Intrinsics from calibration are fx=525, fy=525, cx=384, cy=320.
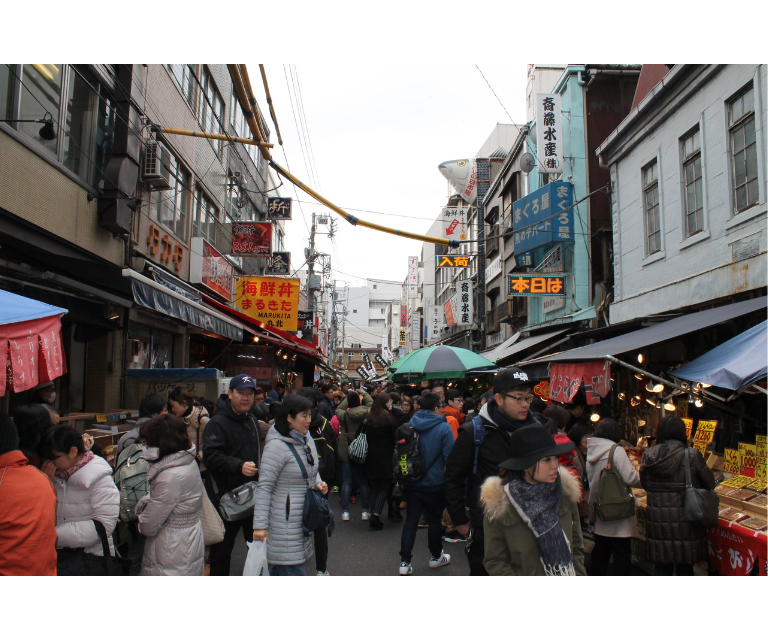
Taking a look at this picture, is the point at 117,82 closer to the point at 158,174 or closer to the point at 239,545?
the point at 158,174

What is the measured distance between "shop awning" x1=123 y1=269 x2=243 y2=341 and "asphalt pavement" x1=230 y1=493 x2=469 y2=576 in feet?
11.2

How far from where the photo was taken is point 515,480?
310 cm

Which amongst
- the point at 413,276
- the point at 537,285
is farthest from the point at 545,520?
the point at 413,276

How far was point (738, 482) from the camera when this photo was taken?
18.8ft

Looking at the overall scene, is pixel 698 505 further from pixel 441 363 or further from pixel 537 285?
pixel 537 285

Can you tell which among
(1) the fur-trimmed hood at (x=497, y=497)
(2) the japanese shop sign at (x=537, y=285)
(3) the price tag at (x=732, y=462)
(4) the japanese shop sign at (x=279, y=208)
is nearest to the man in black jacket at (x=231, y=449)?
(1) the fur-trimmed hood at (x=497, y=497)

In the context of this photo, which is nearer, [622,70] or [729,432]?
[729,432]

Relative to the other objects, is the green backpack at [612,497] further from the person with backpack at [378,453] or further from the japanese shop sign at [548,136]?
the japanese shop sign at [548,136]

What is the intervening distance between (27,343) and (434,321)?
31.7 meters

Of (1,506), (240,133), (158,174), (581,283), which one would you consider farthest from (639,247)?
(240,133)

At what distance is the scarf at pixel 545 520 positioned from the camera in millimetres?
3008

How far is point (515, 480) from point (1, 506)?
113 inches

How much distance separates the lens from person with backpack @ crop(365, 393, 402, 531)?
7746 millimetres

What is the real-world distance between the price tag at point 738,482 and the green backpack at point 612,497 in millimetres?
1634
